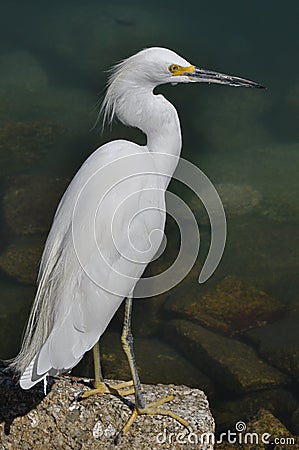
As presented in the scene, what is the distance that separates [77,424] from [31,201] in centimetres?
369

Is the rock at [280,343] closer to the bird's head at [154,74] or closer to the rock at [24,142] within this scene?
the bird's head at [154,74]

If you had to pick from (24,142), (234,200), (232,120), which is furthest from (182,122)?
(24,142)

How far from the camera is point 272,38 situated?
9.96m

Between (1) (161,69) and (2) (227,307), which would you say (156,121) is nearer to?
(1) (161,69)

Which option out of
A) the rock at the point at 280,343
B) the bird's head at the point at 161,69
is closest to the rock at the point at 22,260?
the rock at the point at 280,343

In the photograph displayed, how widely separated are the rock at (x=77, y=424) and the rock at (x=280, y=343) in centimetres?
163

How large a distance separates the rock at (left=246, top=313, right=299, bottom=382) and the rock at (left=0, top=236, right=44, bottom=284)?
1817 millimetres

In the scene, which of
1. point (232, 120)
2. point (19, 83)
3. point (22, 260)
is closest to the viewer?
point (22, 260)

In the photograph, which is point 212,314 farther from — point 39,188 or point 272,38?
point 272,38

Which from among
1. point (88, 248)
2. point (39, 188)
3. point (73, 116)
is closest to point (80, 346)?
point (88, 248)

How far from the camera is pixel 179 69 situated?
317cm

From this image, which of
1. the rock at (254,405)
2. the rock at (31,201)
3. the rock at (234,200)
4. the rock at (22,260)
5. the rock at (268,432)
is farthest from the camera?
the rock at (234,200)

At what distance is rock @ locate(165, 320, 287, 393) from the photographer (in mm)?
4609

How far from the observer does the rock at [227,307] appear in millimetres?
5156
